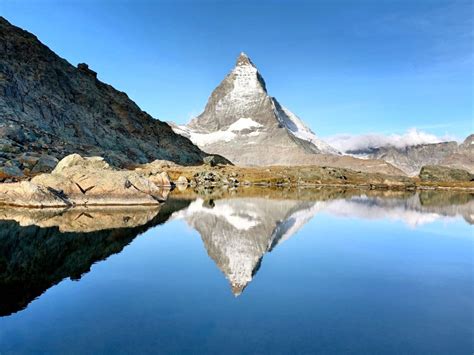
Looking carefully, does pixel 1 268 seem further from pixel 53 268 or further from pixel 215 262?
pixel 215 262

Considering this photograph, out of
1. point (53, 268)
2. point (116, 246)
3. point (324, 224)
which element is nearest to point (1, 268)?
point (53, 268)

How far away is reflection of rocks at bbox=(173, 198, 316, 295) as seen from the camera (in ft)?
78.0

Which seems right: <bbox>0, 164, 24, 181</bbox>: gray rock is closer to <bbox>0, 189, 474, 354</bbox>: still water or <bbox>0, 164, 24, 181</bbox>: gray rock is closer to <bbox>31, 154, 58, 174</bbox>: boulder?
<bbox>31, 154, 58, 174</bbox>: boulder

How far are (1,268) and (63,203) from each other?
95.7 ft

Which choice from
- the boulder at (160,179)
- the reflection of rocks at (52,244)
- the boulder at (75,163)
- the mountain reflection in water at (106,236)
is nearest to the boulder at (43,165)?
the boulder at (75,163)

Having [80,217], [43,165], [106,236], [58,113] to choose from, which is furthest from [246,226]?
[58,113]

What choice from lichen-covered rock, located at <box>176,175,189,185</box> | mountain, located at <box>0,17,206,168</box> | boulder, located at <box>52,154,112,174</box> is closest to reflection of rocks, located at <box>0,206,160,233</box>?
boulder, located at <box>52,154,112,174</box>

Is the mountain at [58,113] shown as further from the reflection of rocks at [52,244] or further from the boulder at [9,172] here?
the reflection of rocks at [52,244]

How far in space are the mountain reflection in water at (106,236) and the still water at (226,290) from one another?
0.45 ft

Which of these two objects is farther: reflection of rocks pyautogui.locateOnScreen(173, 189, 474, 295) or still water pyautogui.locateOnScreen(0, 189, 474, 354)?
reflection of rocks pyautogui.locateOnScreen(173, 189, 474, 295)

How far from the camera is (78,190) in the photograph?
172 feet

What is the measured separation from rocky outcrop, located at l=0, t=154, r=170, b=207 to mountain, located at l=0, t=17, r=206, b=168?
Result: 34734 millimetres

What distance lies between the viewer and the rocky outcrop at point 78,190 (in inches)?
1889

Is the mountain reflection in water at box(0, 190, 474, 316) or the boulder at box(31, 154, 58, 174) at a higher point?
the boulder at box(31, 154, 58, 174)
